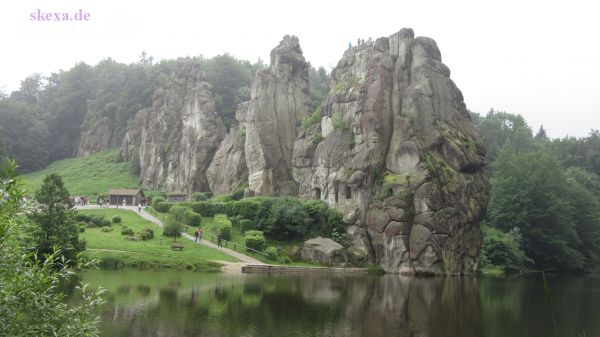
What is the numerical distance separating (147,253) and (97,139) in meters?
86.2

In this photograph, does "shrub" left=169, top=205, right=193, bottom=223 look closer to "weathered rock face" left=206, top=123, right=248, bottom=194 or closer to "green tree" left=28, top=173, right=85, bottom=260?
"weathered rock face" left=206, top=123, right=248, bottom=194

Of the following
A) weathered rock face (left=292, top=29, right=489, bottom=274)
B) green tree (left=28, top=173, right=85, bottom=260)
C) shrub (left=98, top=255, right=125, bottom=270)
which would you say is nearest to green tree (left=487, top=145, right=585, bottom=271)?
weathered rock face (left=292, top=29, right=489, bottom=274)

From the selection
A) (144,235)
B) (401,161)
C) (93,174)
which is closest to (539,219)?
(401,161)

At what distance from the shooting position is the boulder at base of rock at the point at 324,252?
57.8 m

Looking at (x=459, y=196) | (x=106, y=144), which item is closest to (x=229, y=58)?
(x=106, y=144)

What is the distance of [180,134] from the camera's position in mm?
102938

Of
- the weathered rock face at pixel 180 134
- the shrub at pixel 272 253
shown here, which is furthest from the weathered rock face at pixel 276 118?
the shrub at pixel 272 253

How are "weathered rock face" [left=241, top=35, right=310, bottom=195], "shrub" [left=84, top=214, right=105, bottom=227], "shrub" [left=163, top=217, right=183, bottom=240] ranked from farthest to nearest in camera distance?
"weathered rock face" [left=241, top=35, right=310, bottom=195], "shrub" [left=84, top=214, right=105, bottom=227], "shrub" [left=163, top=217, right=183, bottom=240]

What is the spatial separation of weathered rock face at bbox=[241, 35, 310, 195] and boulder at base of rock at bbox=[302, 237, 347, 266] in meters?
21.0

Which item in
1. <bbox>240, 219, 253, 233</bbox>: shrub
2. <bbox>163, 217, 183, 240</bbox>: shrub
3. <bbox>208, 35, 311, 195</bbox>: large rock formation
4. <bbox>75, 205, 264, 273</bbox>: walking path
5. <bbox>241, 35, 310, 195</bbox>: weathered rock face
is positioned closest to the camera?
Answer: <bbox>75, 205, 264, 273</bbox>: walking path

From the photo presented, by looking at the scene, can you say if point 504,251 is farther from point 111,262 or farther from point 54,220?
point 54,220

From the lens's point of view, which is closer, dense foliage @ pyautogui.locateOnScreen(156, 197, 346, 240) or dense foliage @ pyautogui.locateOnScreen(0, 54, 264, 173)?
dense foliage @ pyautogui.locateOnScreen(156, 197, 346, 240)

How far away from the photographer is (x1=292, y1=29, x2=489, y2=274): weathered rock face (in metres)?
59.0

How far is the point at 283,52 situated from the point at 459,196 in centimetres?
4113
